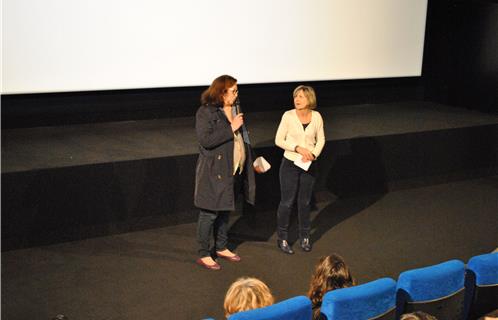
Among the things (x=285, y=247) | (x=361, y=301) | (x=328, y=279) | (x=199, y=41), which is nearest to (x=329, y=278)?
(x=328, y=279)

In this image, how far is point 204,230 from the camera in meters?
4.95

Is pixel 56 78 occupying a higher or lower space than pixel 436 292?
higher

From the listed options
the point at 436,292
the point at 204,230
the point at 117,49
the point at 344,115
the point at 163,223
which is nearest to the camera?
the point at 436,292

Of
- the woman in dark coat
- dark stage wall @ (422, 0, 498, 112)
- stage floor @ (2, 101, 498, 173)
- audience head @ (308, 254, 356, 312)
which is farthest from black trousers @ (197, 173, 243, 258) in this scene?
dark stage wall @ (422, 0, 498, 112)

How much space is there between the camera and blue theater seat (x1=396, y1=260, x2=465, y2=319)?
351cm

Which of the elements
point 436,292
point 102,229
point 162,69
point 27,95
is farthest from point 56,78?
point 436,292

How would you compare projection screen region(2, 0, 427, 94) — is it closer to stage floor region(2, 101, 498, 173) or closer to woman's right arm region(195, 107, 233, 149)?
stage floor region(2, 101, 498, 173)

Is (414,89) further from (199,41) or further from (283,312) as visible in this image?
(283,312)

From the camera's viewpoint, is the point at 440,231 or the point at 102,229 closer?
the point at 102,229

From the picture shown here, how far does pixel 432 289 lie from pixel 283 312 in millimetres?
952

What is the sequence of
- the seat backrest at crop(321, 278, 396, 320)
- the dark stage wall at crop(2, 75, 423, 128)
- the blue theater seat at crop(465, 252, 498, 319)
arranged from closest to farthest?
1. the seat backrest at crop(321, 278, 396, 320)
2. the blue theater seat at crop(465, 252, 498, 319)
3. the dark stage wall at crop(2, 75, 423, 128)

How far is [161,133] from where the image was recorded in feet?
21.2

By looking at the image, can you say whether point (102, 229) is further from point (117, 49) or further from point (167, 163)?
point (117, 49)

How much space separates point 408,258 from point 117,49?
299 centimetres
